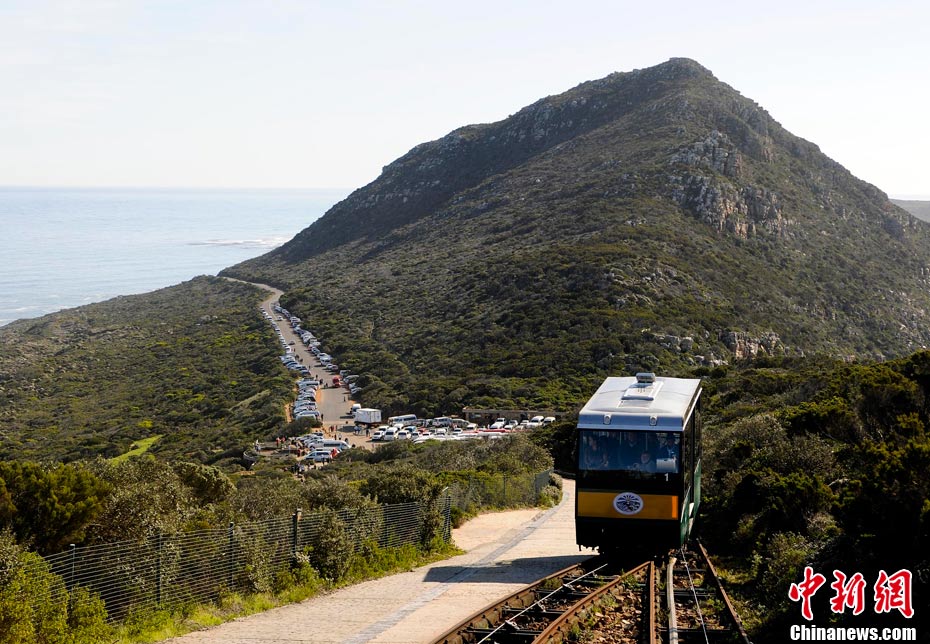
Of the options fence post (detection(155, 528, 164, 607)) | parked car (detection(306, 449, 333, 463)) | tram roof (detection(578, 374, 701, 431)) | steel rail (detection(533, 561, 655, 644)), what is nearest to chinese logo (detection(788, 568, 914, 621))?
steel rail (detection(533, 561, 655, 644))

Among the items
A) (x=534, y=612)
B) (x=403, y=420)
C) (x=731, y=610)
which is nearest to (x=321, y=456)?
(x=403, y=420)

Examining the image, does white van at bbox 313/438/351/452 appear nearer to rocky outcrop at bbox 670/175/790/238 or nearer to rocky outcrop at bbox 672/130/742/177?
rocky outcrop at bbox 670/175/790/238

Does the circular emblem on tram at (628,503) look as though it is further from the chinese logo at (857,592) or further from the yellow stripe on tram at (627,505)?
the chinese logo at (857,592)

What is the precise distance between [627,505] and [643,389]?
2296 millimetres

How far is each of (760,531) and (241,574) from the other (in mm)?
9208

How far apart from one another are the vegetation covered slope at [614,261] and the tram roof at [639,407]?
42.5 metres

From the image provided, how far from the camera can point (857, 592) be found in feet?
31.6

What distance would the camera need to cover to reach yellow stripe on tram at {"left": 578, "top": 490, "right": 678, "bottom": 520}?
→ 14.6 m

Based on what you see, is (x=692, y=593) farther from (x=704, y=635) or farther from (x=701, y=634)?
(x=704, y=635)

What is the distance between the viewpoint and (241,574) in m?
13.0

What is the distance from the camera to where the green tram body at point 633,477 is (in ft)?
47.9

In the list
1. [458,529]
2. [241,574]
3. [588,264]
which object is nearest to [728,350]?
[588,264]

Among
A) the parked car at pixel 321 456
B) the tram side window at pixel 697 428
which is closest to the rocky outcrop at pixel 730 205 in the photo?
the parked car at pixel 321 456

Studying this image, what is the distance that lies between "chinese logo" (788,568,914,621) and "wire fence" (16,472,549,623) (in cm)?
736
